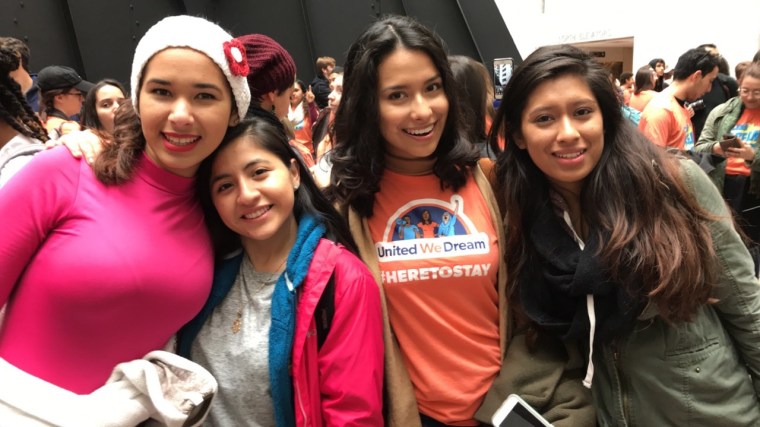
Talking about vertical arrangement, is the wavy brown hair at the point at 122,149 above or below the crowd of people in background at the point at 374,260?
above

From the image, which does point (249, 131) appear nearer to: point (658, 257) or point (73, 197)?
point (73, 197)

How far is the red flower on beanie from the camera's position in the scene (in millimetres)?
1629

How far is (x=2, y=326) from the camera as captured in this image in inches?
58.7

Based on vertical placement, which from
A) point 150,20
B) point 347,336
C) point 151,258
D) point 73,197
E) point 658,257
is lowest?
point 347,336

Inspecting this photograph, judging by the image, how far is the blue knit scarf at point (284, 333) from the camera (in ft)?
5.38

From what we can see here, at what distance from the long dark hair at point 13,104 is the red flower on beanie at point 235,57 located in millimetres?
1152

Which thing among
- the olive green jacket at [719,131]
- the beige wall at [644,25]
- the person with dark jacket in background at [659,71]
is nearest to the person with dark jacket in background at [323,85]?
the olive green jacket at [719,131]

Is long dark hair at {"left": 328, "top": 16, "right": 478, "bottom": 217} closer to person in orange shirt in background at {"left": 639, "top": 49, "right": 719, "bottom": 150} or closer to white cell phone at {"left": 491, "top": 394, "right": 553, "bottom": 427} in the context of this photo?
white cell phone at {"left": 491, "top": 394, "right": 553, "bottom": 427}

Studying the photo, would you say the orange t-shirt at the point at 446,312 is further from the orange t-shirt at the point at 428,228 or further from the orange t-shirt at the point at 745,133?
the orange t-shirt at the point at 745,133

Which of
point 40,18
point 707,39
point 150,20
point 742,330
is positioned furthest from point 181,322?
point 707,39

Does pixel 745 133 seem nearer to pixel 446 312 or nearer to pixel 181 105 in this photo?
pixel 446 312

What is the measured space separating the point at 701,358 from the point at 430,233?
1.00 meters

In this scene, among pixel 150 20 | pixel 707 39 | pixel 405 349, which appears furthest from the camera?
pixel 707 39

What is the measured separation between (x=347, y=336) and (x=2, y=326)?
1035mm
